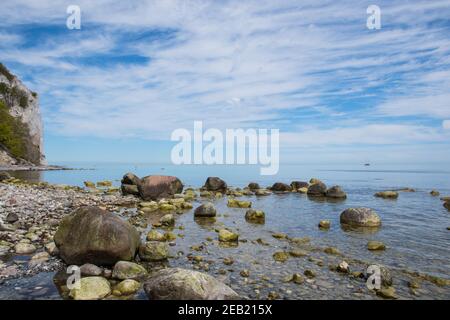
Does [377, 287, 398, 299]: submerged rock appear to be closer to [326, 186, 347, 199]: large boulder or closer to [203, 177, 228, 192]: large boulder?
[326, 186, 347, 199]: large boulder

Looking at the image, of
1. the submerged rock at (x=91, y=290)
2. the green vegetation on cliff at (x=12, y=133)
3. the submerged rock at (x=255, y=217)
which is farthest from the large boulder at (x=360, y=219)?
the green vegetation on cliff at (x=12, y=133)

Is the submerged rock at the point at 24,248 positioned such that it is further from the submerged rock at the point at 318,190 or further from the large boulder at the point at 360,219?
the submerged rock at the point at 318,190

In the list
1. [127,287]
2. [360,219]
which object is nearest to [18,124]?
[360,219]

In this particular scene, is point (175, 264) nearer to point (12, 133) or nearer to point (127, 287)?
point (127, 287)

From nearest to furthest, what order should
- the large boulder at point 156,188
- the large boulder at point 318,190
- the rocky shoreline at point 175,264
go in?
1. the rocky shoreline at point 175,264
2. the large boulder at point 156,188
3. the large boulder at point 318,190

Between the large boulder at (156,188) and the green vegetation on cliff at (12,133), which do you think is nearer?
the large boulder at (156,188)

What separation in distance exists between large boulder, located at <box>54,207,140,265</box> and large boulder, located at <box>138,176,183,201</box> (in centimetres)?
1990

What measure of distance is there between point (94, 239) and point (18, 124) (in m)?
97.3

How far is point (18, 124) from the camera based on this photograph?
92562 millimetres

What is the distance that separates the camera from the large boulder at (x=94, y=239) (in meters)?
11.6

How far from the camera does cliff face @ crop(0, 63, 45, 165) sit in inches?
3339

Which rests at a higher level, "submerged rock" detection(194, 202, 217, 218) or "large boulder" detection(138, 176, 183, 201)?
"large boulder" detection(138, 176, 183, 201)

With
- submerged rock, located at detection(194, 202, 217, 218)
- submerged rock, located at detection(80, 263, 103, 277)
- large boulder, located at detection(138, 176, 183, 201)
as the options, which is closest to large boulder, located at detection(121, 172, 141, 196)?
large boulder, located at detection(138, 176, 183, 201)

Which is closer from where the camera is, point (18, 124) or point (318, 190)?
Answer: point (318, 190)
